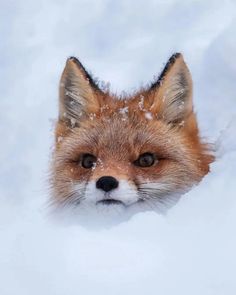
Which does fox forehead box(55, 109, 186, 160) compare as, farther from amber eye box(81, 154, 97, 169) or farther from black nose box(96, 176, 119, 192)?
black nose box(96, 176, 119, 192)

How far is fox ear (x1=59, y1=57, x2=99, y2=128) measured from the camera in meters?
6.09

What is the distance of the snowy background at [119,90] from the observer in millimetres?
4875

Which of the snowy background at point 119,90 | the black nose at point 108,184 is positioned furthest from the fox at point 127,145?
the snowy background at point 119,90

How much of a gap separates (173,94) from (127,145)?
0.55 metres

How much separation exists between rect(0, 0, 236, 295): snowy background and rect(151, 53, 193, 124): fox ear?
349mm

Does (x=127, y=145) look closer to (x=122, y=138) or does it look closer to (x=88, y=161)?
(x=122, y=138)

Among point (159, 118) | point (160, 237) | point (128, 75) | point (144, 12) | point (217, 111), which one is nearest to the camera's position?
point (160, 237)

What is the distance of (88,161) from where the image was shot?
5.81 m

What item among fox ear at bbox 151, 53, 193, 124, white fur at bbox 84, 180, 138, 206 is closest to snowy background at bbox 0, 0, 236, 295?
white fur at bbox 84, 180, 138, 206

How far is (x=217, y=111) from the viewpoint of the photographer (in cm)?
666

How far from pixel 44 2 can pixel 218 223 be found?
145 inches

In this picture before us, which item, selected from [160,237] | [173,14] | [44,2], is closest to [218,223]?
[160,237]

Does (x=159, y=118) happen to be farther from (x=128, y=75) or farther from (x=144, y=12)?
(x=144, y=12)

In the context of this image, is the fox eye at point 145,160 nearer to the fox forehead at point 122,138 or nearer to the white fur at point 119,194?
the fox forehead at point 122,138
